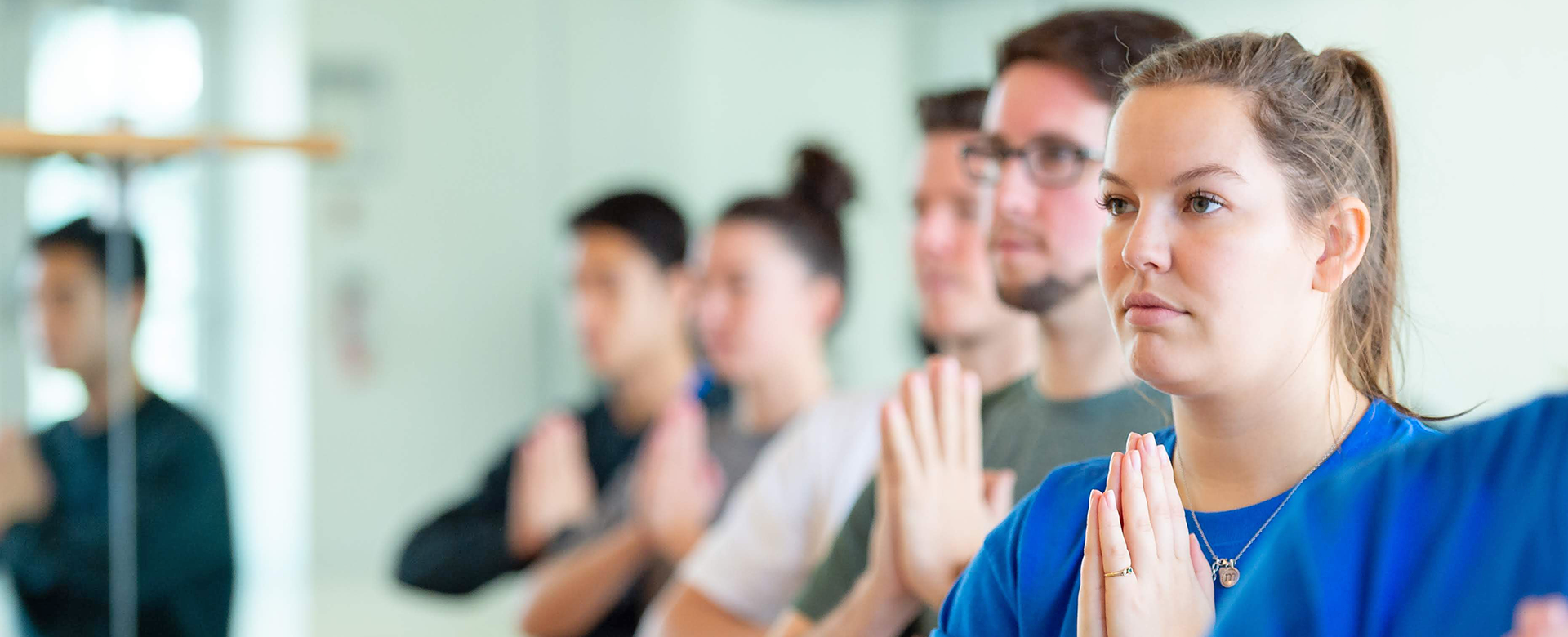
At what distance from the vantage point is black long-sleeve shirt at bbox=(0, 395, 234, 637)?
6.35 ft

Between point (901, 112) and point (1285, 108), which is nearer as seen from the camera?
point (1285, 108)

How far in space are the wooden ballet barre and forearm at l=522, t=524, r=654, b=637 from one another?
0.79 meters

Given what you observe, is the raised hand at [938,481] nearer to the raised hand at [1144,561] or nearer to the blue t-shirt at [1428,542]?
the raised hand at [1144,561]

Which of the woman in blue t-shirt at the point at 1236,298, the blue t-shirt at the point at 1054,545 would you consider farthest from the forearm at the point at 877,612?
the woman in blue t-shirt at the point at 1236,298

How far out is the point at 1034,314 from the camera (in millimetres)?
1045

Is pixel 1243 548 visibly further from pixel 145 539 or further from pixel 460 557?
pixel 460 557

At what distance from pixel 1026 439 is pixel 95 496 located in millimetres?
1518

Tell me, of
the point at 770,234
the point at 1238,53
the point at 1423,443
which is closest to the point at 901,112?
the point at 770,234

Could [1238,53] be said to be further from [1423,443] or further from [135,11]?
[135,11]

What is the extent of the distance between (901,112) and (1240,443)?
1675mm

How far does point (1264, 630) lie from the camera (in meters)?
0.56

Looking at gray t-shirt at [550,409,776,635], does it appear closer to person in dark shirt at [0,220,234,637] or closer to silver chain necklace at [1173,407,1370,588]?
person in dark shirt at [0,220,234,637]

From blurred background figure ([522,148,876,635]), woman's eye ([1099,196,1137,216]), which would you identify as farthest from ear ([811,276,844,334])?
woman's eye ([1099,196,1137,216])

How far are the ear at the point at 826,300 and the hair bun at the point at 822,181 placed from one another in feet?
0.33
